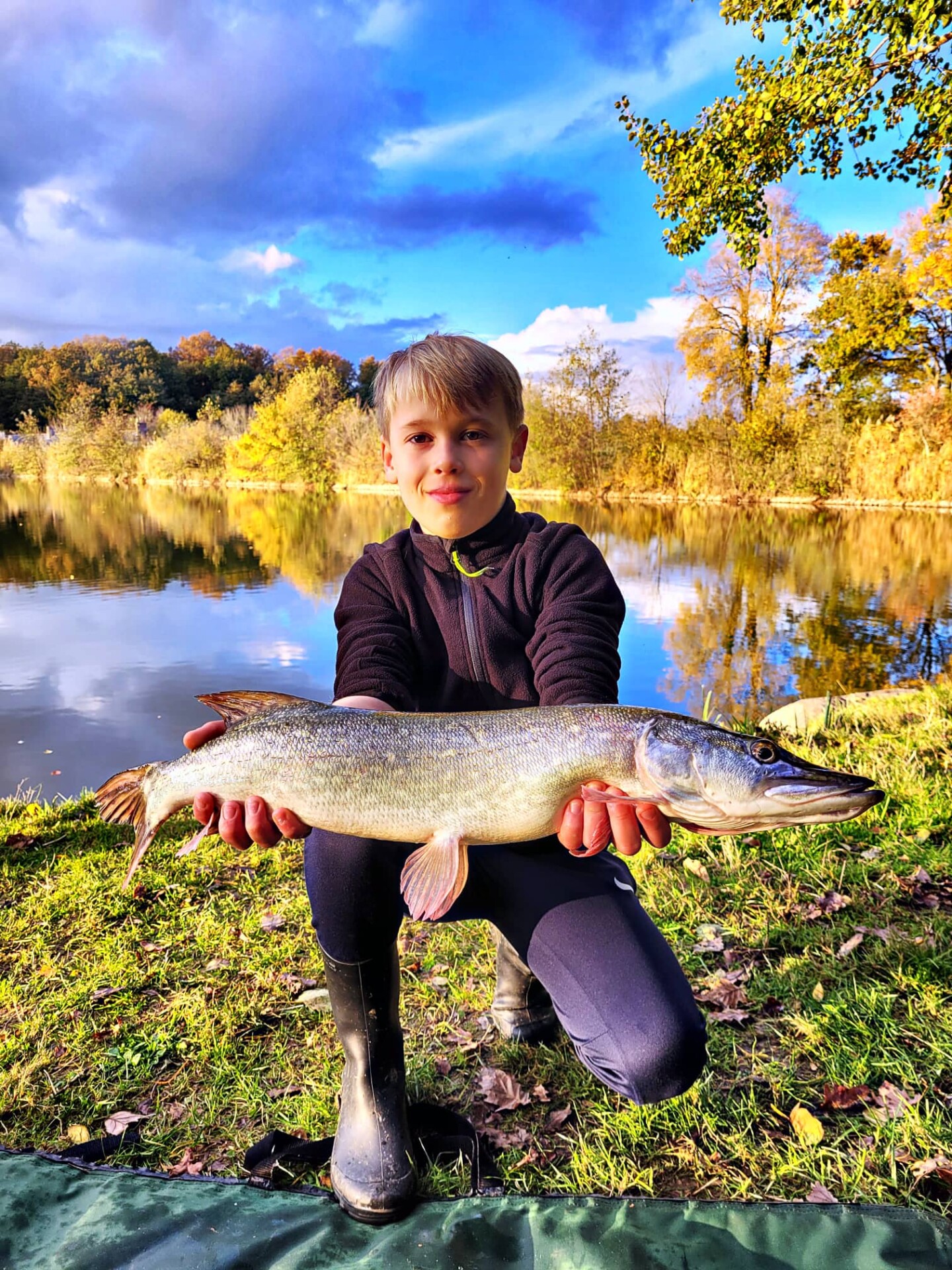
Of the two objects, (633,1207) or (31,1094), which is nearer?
(633,1207)

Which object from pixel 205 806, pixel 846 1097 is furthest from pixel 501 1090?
pixel 205 806

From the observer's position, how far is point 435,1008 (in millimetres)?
2754

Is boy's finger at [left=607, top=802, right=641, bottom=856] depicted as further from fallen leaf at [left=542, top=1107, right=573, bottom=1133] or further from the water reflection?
the water reflection

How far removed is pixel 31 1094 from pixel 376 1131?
3.94ft

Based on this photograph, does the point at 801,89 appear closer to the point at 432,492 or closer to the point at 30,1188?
the point at 432,492

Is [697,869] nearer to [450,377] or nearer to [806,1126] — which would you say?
[806,1126]

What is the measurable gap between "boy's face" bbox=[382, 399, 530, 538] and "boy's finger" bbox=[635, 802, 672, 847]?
1.09m

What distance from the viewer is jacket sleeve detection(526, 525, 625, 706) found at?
2.21 metres

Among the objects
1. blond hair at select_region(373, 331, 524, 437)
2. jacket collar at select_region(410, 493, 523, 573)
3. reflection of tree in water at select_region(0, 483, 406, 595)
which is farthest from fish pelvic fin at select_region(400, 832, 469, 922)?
reflection of tree in water at select_region(0, 483, 406, 595)

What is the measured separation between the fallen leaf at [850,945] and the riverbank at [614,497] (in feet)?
74.5

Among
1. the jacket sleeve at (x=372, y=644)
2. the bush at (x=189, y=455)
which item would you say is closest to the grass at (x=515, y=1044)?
the jacket sleeve at (x=372, y=644)

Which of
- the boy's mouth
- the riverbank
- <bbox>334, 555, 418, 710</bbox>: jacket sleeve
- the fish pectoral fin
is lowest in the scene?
the fish pectoral fin

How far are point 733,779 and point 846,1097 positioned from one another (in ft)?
3.79

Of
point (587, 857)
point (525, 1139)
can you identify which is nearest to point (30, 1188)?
point (525, 1139)
